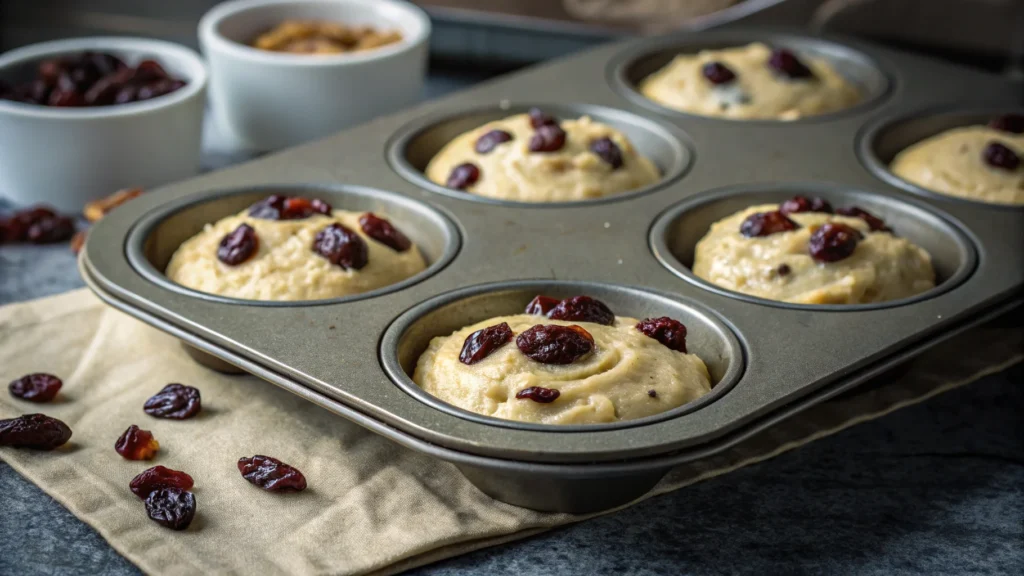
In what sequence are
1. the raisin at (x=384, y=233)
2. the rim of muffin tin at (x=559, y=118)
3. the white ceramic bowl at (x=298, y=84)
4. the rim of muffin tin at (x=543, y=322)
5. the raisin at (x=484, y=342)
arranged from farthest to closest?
the white ceramic bowl at (x=298, y=84), the rim of muffin tin at (x=559, y=118), the raisin at (x=384, y=233), the raisin at (x=484, y=342), the rim of muffin tin at (x=543, y=322)

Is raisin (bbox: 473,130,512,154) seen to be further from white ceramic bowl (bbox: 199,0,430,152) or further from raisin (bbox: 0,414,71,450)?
raisin (bbox: 0,414,71,450)

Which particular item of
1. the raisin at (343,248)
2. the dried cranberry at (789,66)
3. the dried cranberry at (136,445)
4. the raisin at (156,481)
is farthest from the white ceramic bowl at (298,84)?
the raisin at (156,481)

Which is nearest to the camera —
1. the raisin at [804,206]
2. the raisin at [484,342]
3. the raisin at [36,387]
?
the raisin at [484,342]

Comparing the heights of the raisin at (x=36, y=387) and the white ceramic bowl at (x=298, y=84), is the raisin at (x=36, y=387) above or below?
below

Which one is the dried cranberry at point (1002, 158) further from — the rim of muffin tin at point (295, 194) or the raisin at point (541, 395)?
the raisin at point (541, 395)

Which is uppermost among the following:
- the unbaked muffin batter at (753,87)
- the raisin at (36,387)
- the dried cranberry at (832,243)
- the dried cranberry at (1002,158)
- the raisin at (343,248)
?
the dried cranberry at (1002,158)

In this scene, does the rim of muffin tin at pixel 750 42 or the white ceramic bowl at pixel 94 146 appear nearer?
the white ceramic bowl at pixel 94 146

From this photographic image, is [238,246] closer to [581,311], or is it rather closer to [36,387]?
[36,387]

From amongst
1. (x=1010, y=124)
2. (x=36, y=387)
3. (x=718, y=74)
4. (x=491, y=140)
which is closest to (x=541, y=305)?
(x=491, y=140)
